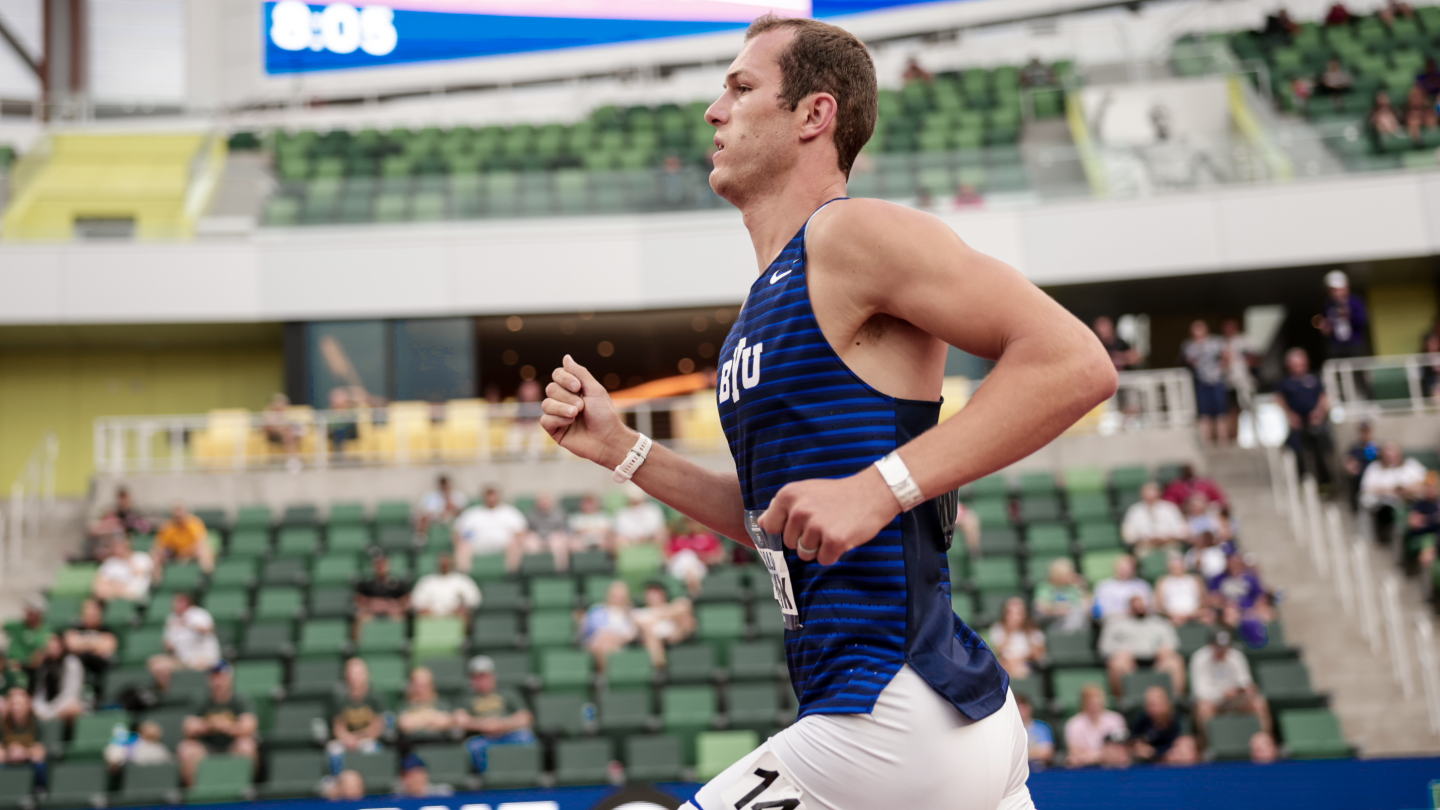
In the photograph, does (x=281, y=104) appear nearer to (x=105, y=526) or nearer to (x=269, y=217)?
(x=269, y=217)

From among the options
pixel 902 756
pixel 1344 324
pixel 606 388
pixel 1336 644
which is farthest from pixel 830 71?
pixel 1344 324

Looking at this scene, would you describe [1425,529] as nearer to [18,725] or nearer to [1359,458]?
[1359,458]

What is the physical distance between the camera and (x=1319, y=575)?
12.2 m

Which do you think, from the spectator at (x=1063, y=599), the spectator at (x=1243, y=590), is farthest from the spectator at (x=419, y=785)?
the spectator at (x=1243, y=590)

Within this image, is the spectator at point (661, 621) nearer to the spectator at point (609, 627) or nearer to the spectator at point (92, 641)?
the spectator at point (609, 627)

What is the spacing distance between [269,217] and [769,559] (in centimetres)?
1889

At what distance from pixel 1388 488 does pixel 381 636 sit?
9862mm

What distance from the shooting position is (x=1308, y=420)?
44.4ft

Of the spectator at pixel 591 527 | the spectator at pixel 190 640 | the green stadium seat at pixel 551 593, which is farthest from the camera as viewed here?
the spectator at pixel 591 527

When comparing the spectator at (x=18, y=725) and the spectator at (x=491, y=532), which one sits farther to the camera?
the spectator at (x=491, y=532)

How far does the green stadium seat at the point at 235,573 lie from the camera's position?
484 inches

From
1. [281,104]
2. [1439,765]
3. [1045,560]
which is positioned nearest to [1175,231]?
[1045,560]

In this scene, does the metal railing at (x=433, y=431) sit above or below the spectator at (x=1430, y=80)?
below

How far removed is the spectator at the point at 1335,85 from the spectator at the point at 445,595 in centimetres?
1485
